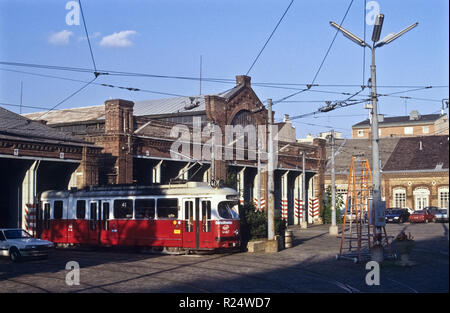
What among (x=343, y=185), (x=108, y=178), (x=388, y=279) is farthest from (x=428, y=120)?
(x=388, y=279)

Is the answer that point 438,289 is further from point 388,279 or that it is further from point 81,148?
point 81,148

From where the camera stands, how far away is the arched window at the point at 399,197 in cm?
6272

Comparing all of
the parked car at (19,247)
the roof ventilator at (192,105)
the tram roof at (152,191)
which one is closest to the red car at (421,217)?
the roof ventilator at (192,105)

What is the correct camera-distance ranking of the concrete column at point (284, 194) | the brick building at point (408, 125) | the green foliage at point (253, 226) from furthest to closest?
the brick building at point (408, 125)
the concrete column at point (284, 194)
the green foliage at point (253, 226)

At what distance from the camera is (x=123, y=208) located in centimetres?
2572

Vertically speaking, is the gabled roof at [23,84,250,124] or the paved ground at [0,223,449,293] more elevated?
the gabled roof at [23,84,250,124]

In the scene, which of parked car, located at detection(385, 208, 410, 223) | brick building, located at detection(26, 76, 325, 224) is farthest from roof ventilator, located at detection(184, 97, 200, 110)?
parked car, located at detection(385, 208, 410, 223)

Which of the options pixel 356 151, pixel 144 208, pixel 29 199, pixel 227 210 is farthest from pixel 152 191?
pixel 356 151

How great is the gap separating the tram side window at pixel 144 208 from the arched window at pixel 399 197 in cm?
4437

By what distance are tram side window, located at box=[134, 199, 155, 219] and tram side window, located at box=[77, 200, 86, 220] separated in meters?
3.32

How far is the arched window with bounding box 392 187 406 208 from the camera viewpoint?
62719 millimetres

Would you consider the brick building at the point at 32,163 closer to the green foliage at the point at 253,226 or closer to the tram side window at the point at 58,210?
the tram side window at the point at 58,210

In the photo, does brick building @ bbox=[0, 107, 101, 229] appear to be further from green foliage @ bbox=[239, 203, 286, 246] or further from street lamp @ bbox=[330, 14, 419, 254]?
street lamp @ bbox=[330, 14, 419, 254]

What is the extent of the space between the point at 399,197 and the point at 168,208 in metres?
44.8
